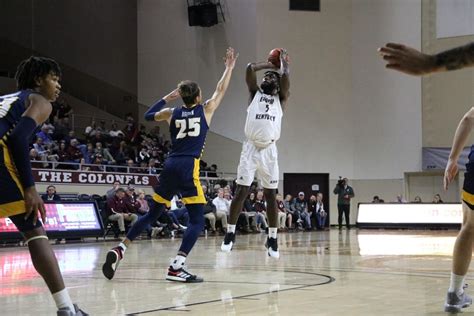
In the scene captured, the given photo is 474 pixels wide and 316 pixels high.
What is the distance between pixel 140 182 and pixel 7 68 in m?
11.5

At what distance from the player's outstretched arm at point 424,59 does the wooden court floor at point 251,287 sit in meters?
2.58

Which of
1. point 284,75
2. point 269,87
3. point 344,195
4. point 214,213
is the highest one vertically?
point 284,75

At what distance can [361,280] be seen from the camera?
22.8 feet

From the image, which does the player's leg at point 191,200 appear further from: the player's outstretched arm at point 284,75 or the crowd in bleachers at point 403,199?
the crowd in bleachers at point 403,199

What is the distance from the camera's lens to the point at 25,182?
434 cm

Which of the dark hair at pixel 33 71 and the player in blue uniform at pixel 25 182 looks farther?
the dark hair at pixel 33 71

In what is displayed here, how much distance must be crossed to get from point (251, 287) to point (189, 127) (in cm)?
197

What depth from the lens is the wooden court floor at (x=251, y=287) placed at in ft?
17.0

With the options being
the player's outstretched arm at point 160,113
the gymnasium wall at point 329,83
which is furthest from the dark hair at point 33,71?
the gymnasium wall at point 329,83

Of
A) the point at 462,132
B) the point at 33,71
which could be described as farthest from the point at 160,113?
the point at 462,132

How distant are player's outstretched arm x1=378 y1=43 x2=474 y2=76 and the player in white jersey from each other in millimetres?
6323

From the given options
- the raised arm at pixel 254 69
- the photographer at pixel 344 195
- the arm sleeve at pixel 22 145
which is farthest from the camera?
the photographer at pixel 344 195

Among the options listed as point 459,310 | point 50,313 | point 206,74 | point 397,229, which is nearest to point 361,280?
point 459,310

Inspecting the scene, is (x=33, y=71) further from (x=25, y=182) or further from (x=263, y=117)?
(x=263, y=117)
